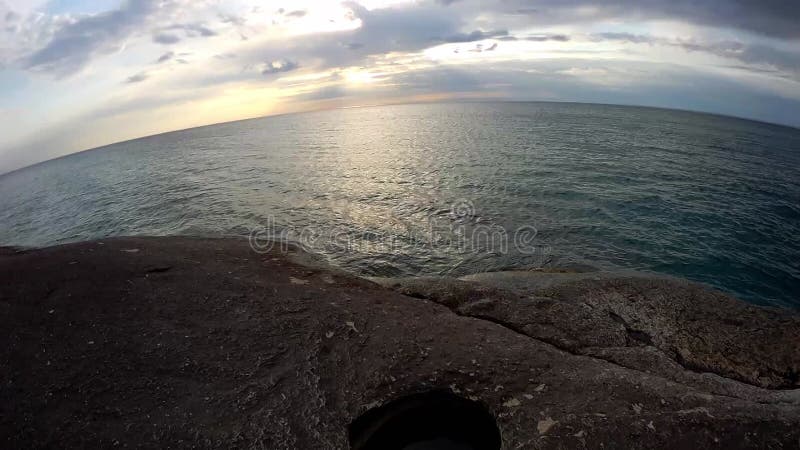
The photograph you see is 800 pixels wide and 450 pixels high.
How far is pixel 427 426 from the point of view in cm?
839

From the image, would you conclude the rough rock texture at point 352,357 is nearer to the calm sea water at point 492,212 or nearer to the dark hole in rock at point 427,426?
the dark hole in rock at point 427,426

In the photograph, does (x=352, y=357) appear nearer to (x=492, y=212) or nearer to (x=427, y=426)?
(x=427, y=426)

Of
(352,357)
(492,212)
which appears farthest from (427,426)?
(492,212)

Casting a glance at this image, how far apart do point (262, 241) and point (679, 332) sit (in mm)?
21215

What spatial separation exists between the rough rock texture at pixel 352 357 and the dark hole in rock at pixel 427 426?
0.23 m

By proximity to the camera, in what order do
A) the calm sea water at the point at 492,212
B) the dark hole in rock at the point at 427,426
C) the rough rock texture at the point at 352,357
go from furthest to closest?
the calm sea water at the point at 492,212 < the dark hole in rock at the point at 427,426 < the rough rock texture at the point at 352,357

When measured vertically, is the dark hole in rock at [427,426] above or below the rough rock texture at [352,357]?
below

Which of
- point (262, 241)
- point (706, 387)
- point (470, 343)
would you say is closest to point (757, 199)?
point (706, 387)

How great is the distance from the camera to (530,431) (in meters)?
7.56

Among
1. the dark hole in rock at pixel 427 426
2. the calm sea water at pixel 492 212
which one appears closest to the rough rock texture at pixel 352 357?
the dark hole in rock at pixel 427 426

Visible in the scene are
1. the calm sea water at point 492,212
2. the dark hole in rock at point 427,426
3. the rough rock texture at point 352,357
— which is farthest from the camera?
the calm sea water at point 492,212

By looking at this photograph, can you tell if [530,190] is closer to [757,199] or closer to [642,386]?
[757,199]

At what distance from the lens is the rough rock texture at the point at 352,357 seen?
7.67 meters

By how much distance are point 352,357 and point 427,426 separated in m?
2.66
